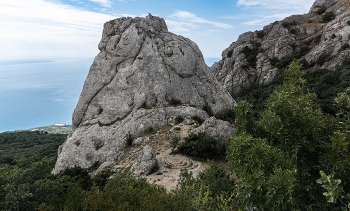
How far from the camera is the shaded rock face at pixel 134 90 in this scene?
1120 inches

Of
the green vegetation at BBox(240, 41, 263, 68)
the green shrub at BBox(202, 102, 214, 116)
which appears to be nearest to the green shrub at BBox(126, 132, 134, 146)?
the green shrub at BBox(202, 102, 214, 116)

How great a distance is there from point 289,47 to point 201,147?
2907 inches

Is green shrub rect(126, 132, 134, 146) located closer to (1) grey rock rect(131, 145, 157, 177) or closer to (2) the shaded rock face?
(2) the shaded rock face

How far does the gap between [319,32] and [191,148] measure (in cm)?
8320

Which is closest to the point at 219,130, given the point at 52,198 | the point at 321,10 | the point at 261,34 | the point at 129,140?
the point at 129,140

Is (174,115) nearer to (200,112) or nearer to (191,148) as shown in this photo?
(200,112)

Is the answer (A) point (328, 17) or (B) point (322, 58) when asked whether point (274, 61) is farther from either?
(A) point (328, 17)

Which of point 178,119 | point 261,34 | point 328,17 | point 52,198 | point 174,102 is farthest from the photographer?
point 261,34

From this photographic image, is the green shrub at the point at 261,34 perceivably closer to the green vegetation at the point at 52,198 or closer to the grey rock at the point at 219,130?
the grey rock at the point at 219,130

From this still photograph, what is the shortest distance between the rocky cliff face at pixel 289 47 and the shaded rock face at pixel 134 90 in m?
40.1

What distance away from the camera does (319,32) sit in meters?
73.0

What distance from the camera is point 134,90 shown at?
34250 millimetres

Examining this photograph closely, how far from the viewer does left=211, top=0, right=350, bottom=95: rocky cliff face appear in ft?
201

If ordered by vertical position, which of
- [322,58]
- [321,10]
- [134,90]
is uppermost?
[321,10]
